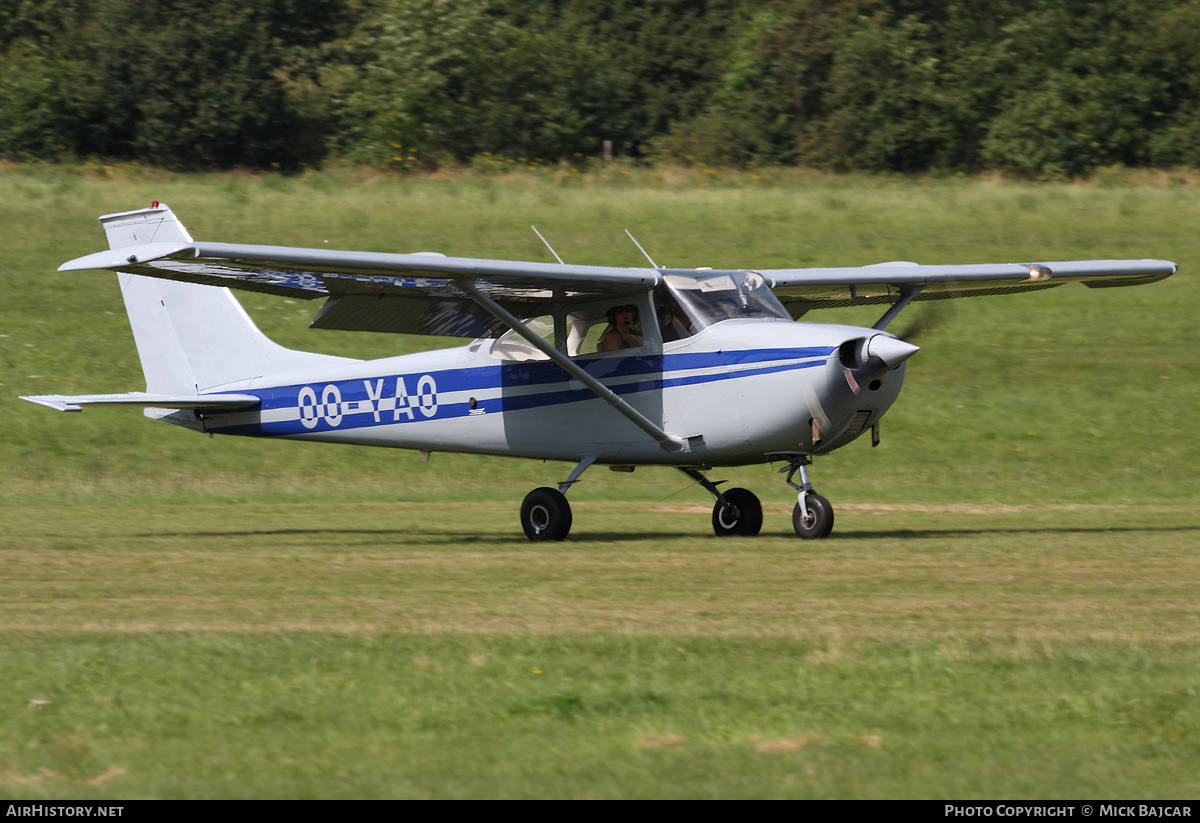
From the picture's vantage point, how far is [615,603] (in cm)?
984

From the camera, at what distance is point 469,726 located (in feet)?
21.8

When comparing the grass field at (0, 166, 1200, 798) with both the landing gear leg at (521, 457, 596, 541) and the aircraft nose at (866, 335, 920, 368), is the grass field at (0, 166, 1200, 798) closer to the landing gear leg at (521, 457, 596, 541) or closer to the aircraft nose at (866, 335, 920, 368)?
the landing gear leg at (521, 457, 596, 541)

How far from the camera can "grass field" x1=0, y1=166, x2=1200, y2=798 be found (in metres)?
6.18

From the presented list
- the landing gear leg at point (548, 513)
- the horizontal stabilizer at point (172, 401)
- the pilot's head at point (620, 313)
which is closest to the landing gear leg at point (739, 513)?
the landing gear leg at point (548, 513)

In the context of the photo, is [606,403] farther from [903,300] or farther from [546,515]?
[903,300]

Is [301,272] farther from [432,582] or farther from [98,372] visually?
[98,372]

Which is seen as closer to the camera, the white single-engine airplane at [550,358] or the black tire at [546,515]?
the white single-engine airplane at [550,358]

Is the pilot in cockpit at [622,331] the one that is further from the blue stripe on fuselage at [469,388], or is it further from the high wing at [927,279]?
the high wing at [927,279]

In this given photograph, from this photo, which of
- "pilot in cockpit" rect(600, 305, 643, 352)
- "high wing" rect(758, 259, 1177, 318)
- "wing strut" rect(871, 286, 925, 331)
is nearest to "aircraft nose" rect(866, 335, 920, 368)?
"high wing" rect(758, 259, 1177, 318)

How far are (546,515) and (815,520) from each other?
8.90 feet

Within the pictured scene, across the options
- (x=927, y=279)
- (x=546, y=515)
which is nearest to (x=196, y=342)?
(x=546, y=515)

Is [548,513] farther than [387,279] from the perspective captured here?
Yes

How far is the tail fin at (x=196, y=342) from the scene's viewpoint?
56.5 feet

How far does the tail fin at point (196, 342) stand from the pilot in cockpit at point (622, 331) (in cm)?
371
